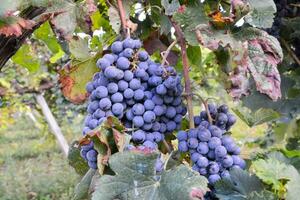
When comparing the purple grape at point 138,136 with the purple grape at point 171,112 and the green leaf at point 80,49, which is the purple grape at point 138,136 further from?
the green leaf at point 80,49

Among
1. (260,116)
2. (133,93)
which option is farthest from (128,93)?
(260,116)

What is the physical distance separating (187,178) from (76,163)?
15.0 inches

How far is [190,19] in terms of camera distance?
3.58ft

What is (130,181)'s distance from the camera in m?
0.91

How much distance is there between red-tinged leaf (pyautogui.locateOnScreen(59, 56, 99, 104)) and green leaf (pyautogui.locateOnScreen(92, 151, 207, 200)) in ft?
1.17

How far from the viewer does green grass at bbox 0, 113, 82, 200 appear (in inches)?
261

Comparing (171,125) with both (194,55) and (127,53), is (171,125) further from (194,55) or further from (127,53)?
(194,55)

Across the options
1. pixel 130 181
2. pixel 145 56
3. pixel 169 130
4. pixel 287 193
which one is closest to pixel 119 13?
pixel 145 56

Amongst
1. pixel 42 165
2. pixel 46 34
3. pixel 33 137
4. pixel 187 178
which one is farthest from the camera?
pixel 33 137

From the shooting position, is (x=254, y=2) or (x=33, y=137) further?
(x=33, y=137)

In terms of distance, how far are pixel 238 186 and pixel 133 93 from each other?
274 mm

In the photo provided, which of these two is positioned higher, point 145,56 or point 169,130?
point 145,56

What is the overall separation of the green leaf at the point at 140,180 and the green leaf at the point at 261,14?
36 centimetres

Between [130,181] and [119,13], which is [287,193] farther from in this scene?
[119,13]
